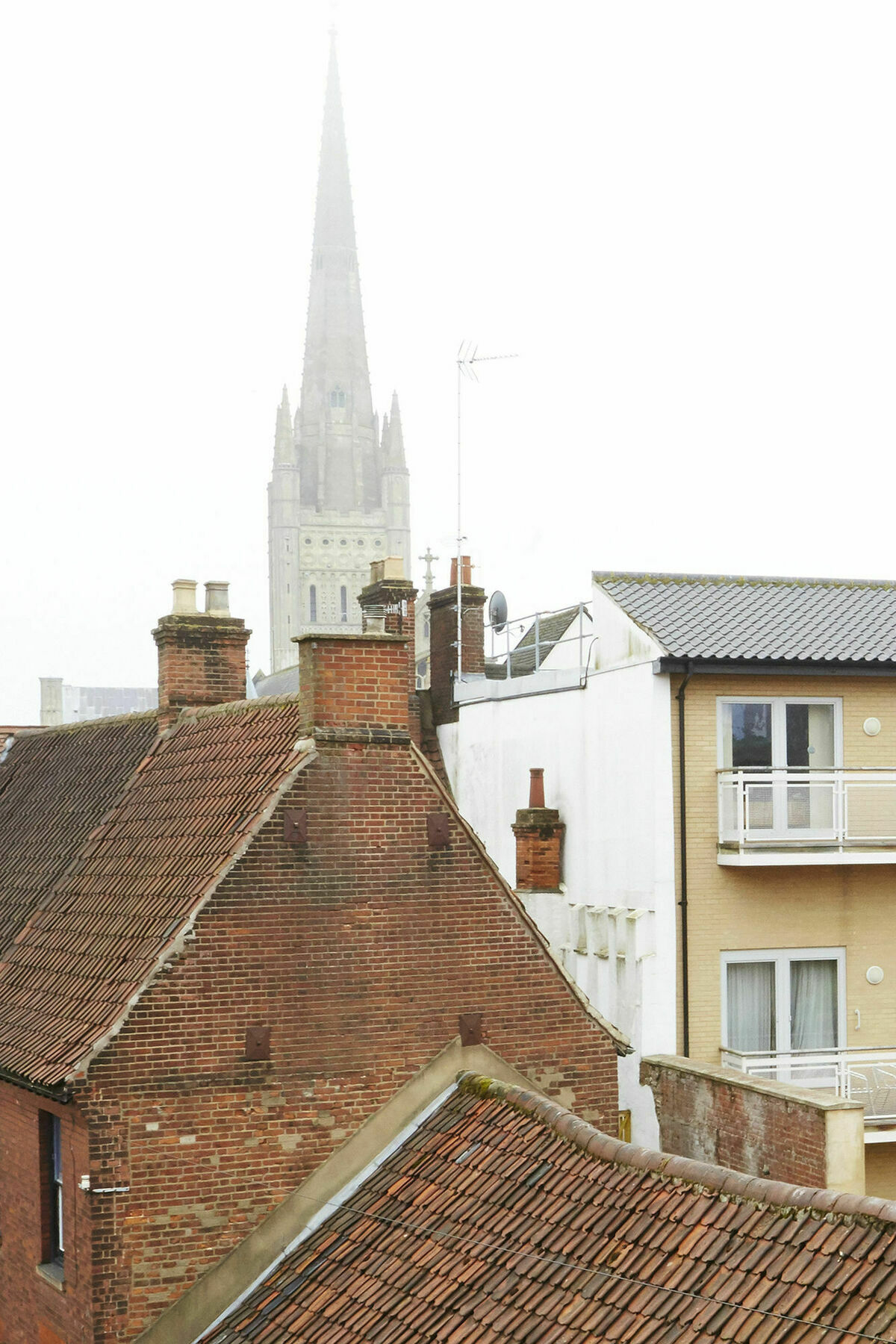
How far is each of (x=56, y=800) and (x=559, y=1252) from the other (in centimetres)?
1144

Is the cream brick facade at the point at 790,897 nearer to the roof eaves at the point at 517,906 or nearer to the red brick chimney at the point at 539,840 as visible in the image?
the red brick chimney at the point at 539,840

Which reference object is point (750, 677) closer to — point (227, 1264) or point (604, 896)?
point (604, 896)

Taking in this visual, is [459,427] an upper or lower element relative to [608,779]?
upper

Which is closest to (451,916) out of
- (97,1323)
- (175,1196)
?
(175,1196)

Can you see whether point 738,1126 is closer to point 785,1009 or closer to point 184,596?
point 785,1009

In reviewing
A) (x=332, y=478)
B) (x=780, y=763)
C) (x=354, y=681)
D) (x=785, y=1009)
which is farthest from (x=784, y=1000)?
(x=332, y=478)

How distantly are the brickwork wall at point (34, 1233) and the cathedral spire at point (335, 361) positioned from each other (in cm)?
13065

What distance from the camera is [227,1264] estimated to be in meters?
12.4

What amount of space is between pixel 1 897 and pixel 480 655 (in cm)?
1115

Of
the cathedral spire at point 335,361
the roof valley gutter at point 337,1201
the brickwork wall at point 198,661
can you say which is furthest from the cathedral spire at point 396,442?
the roof valley gutter at point 337,1201

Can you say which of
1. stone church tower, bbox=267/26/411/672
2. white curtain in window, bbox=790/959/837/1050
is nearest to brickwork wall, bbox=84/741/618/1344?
white curtain in window, bbox=790/959/837/1050

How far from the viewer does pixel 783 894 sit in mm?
21234

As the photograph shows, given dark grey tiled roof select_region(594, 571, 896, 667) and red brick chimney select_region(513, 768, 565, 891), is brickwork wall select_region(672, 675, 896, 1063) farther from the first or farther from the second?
red brick chimney select_region(513, 768, 565, 891)

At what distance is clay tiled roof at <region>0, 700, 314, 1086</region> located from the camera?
12.7m
